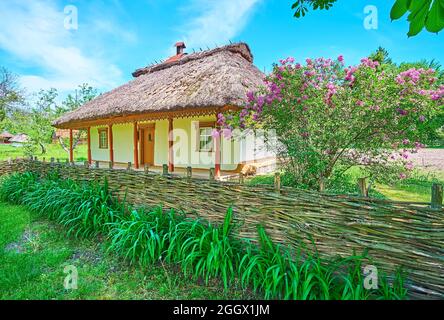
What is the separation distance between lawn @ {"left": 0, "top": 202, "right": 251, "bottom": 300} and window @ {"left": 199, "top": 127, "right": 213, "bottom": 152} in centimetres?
617

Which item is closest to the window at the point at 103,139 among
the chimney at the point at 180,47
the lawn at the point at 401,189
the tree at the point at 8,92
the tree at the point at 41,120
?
the tree at the point at 41,120

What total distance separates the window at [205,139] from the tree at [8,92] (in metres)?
22.5

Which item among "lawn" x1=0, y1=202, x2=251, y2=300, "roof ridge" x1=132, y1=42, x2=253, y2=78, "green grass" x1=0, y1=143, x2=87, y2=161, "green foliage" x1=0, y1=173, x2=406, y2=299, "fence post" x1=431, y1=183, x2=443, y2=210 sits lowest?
"lawn" x1=0, y1=202, x2=251, y2=300

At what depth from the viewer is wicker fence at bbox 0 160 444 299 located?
1.98m

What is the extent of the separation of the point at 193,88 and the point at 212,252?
685 cm

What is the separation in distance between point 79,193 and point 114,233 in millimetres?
1547

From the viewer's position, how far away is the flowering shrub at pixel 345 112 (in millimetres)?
3656

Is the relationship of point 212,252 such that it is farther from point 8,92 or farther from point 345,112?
point 8,92

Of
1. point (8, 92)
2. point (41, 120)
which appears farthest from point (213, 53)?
point (8, 92)

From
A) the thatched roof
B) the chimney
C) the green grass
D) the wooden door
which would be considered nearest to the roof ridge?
the thatched roof

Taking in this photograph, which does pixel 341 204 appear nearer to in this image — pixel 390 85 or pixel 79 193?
pixel 390 85

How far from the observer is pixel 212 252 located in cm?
255

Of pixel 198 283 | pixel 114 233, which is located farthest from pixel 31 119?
pixel 198 283

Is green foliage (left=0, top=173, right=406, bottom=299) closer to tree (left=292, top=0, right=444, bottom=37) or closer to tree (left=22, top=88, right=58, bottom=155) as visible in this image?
tree (left=292, top=0, right=444, bottom=37)
